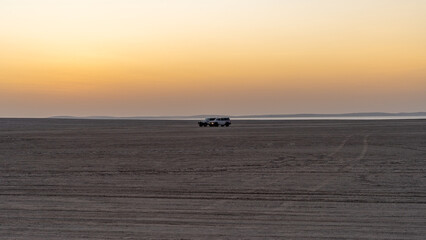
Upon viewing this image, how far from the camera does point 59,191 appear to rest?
13969 millimetres

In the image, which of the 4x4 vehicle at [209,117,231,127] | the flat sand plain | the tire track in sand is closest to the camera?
the flat sand plain

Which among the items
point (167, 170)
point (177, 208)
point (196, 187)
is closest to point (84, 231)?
point (177, 208)

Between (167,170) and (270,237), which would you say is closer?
(270,237)

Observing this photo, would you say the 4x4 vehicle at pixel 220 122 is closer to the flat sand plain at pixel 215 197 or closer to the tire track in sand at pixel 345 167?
the tire track in sand at pixel 345 167

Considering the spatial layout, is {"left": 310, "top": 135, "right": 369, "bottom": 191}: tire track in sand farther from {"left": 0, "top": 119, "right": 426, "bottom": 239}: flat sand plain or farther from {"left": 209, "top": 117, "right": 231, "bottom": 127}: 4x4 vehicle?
{"left": 209, "top": 117, "right": 231, "bottom": 127}: 4x4 vehicle

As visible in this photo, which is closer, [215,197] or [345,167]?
[215,197]

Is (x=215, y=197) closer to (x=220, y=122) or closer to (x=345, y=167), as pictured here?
(x=345, y=167)

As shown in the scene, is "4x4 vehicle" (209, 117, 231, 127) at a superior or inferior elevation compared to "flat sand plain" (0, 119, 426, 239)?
superior

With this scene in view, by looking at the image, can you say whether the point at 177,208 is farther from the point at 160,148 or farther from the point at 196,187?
the point at 160,148

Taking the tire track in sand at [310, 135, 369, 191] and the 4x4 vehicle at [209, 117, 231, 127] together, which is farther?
the 4x4 vehicle at [209, 117, 231, 127]

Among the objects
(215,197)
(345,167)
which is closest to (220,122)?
(345,167)

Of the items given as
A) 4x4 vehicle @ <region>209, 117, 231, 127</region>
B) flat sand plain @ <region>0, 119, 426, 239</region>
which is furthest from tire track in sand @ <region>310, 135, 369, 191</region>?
4x4 vehicle @ <region>209, 117, 231, 127</region>

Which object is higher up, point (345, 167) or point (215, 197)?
point (345, 167)

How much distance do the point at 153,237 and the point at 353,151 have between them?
1928 cm
